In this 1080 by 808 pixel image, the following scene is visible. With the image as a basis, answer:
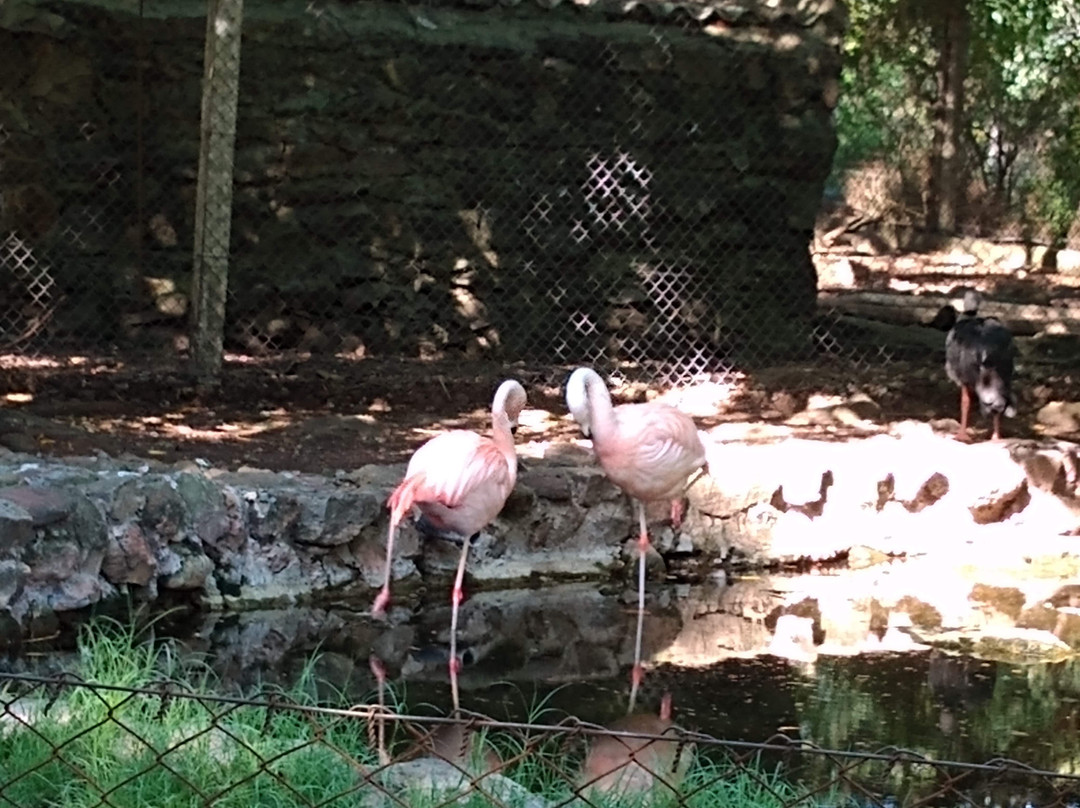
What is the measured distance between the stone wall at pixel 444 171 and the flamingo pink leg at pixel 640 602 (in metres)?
2.85

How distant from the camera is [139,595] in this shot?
5.30 metres

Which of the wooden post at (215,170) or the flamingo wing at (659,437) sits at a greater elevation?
the wooden post at (215,170)

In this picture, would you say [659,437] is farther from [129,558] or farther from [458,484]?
[129,558]

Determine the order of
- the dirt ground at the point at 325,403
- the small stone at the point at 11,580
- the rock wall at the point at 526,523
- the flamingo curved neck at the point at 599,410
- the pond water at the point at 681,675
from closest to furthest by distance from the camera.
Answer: the pond water at the point at 681,675 → the small stone at the point at 11,580 → the rock wall at the point at 526,523 → the flamingo curved neck at the point at 599,410 → the dirt ground at the point at 325,403

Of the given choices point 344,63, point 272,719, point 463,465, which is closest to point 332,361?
point 344,63

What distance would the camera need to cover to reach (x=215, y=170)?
7.00 m

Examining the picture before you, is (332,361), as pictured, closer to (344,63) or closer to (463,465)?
(344,63)

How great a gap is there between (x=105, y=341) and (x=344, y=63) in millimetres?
1888

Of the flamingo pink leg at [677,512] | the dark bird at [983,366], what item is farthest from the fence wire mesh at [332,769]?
the dark bird at [983,366]

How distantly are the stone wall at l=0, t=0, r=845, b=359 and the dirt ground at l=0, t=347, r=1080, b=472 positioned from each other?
0.44 meters

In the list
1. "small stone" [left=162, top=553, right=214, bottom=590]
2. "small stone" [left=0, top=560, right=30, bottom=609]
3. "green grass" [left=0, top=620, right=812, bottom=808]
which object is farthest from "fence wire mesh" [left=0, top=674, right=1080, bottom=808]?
"small stone" [left=162, top=553, right=214, bottom=590]

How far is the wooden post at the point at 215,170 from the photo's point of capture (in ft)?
22.9

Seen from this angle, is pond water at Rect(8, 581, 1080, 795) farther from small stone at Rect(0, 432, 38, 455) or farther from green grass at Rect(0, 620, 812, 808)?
small stone at Rect(0, 432, 38, 455)

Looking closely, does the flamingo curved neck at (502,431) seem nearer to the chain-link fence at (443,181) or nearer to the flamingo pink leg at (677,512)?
the flamingo pink leg at (677,512)
